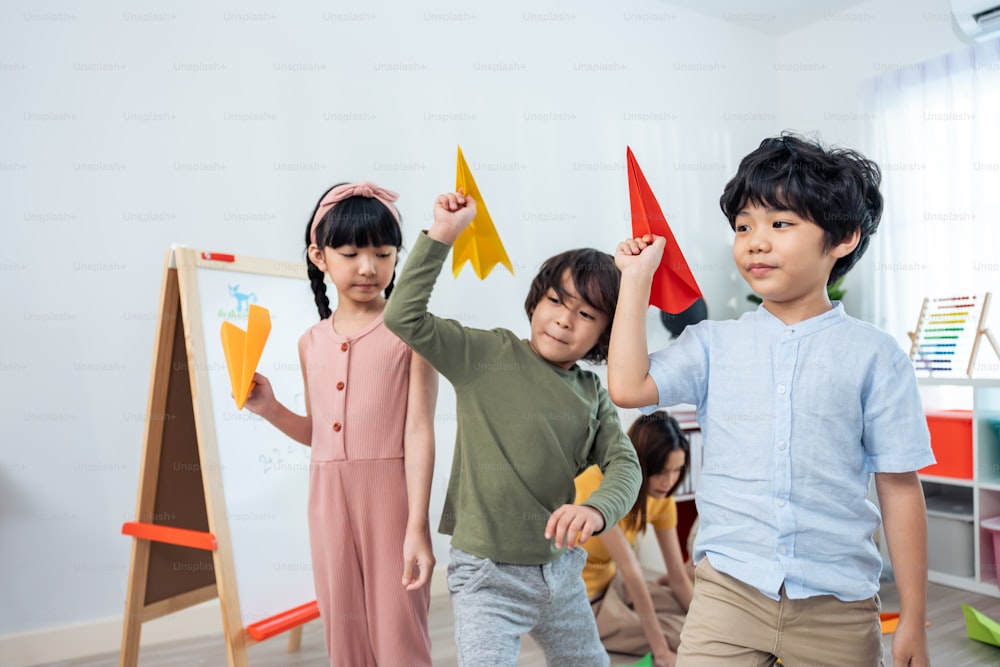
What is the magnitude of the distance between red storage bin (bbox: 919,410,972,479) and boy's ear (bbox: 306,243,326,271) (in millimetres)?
2831

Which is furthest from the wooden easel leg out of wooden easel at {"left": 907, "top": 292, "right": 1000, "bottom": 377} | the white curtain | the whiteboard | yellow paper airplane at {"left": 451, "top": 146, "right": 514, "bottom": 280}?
the white curtain

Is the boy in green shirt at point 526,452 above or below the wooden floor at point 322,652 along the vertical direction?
above

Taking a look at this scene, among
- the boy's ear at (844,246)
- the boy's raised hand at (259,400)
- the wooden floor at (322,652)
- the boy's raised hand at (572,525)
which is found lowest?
the wooden floor at (322,652)

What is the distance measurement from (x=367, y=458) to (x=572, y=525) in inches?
20.6

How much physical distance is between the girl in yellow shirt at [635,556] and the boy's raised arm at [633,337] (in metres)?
1.28

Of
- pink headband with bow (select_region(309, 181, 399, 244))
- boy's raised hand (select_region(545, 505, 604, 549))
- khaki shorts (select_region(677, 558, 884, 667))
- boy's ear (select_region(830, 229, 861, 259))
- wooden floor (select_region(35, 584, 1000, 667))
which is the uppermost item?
pink headband with bow (select_region(309, 181, 399, 244))

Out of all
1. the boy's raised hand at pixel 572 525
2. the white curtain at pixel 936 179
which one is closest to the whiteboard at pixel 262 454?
the boy's raised hand at pixel 572 525

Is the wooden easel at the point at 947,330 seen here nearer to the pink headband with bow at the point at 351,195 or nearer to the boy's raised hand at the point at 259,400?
the pink headband with bow at the point at 351,195

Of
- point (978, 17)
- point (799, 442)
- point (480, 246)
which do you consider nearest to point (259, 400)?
point (480, 246)

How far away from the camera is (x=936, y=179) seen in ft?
13.1

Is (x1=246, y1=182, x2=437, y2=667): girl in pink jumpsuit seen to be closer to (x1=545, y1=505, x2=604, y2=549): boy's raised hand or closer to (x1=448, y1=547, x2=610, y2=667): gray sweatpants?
(x1=448, y1=547, x2=610, y2=667): gray sweatpants

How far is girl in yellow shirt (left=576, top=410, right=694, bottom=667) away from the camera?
2.51m

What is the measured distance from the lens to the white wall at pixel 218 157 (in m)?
2.68

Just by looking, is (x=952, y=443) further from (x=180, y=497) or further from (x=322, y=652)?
(x=180, y=497)
